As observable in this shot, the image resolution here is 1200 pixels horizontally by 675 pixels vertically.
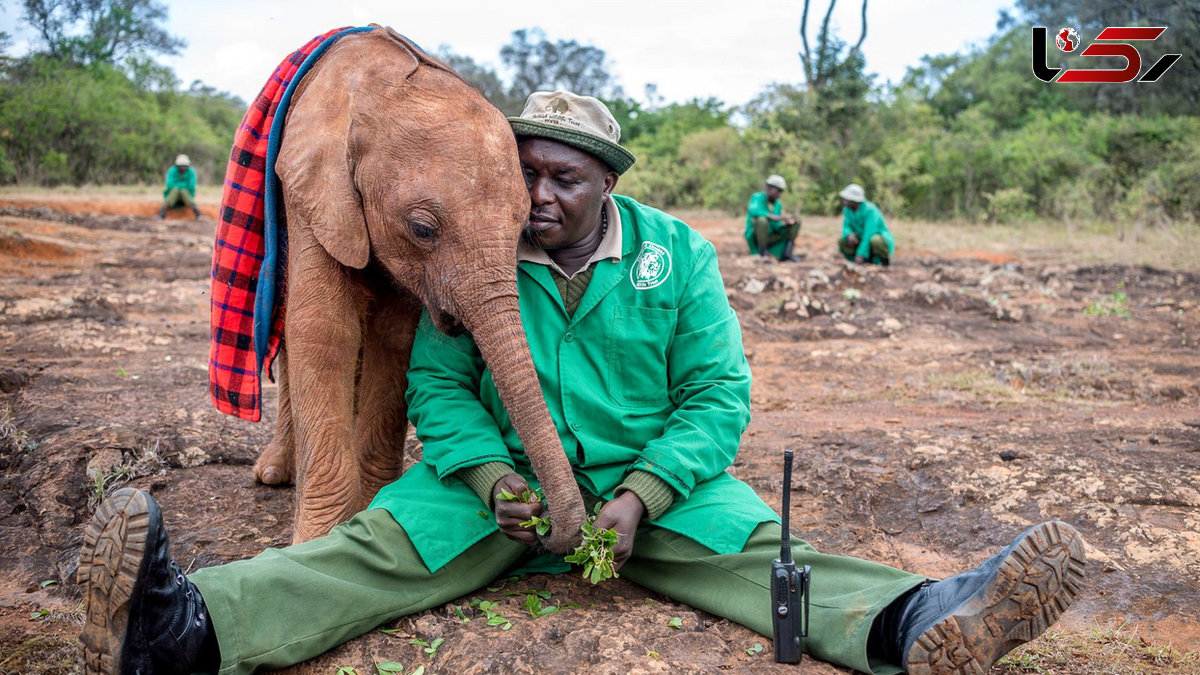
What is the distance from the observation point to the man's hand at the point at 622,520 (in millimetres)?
2525

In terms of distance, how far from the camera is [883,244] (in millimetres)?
12703

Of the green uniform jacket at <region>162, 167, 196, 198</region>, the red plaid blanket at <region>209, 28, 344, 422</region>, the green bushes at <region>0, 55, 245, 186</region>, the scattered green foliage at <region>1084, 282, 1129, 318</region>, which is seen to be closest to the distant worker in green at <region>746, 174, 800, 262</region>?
the scattered green foliage at <region>1084, 282, 1129, 318</region>

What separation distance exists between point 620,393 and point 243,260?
1.49 m

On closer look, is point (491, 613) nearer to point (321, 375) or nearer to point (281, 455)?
point (321, 375)

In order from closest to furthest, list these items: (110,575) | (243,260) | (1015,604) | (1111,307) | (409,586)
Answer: (110,575), (1015,604), (409,586), (243,260), (1111,307)

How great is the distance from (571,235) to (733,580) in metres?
1.13

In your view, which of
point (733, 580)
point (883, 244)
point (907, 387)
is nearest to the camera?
point (733, 580)

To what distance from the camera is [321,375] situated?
3092 millimetres

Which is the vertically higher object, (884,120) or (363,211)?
(884,120)

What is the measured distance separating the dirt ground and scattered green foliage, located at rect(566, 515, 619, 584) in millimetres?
185

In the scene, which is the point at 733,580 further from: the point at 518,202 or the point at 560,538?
A: the point at 518,202

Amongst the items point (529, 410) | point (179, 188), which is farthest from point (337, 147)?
point (179, 188)

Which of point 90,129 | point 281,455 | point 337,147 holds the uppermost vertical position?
point 90,129

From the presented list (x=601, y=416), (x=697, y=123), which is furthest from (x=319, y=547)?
(x=697, y=123)
